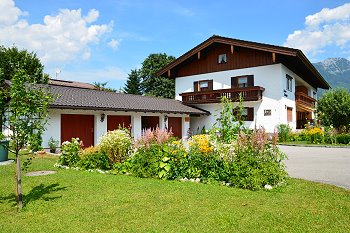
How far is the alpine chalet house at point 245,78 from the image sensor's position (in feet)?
77.0

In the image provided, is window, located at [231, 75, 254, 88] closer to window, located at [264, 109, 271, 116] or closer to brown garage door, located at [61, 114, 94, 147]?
window, located at [264, 109, 271, 116]

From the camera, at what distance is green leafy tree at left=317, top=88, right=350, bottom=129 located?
27969 millimetres

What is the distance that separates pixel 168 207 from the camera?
5.50 m

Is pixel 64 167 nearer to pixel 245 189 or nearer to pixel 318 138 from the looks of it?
pixel 245 189

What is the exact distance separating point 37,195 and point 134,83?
155ft

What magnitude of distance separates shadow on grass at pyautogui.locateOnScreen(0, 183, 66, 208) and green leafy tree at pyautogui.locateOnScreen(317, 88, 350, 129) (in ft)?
91.2

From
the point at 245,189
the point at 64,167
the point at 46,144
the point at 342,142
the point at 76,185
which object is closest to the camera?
the point at 245,189

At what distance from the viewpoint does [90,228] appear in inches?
177

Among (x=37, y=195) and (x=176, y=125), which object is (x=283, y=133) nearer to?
(x=176, y=125)

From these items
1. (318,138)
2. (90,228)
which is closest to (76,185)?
(90,228)

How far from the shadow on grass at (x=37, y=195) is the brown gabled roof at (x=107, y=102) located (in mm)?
8968

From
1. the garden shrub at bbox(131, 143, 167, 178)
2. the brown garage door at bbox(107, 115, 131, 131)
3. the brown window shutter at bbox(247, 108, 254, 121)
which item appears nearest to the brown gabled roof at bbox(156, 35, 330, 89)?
the brown window shutter at bbox(247, 108, 254, 121)

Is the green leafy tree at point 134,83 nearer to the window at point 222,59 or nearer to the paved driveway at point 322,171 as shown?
the window at point 222,59

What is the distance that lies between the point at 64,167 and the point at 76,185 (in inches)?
126
